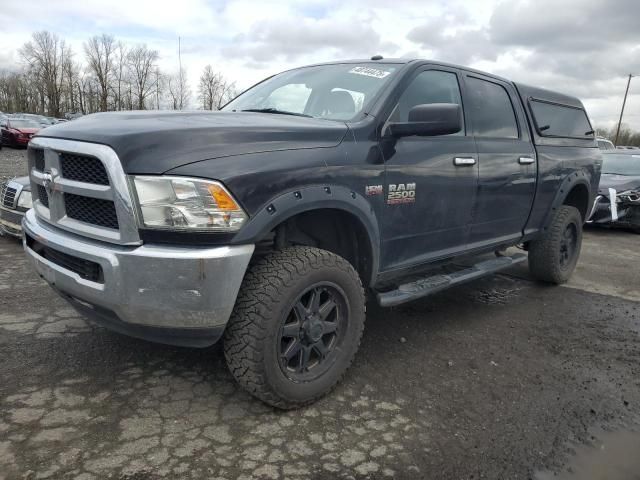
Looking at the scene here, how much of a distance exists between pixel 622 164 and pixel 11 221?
34.7ft

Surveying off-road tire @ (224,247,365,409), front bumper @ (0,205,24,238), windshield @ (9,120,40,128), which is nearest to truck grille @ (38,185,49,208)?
off-road tire @ (224,247,365,409)

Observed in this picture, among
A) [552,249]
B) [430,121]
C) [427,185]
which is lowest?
[552,249]

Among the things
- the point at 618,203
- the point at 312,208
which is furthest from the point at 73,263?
the point at 618,203

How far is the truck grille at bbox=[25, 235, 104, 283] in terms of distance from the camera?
7.77ft

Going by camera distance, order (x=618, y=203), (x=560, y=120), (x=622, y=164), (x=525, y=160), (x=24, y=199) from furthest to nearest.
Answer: (x=622, y=164) < (x=618, y=203) < (x=24, y=199) < (x=560, y=120) < (x=525, y=160)

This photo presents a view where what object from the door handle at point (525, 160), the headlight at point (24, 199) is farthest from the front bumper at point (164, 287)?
the headlight at point (24, 199)

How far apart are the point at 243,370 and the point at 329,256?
2.39 feet

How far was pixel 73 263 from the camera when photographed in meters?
2.50

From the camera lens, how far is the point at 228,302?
7.59ft

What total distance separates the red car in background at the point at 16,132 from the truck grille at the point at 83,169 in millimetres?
21527

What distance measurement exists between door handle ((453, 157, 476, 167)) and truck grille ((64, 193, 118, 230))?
7.38ft

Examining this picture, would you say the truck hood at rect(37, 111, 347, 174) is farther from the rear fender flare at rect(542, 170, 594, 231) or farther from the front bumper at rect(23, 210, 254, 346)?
the rear fender flare at rect(542, 170, 594, 231)

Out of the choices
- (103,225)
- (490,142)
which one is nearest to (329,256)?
(103,225)

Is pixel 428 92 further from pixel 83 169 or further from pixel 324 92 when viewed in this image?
pixel 83 169
